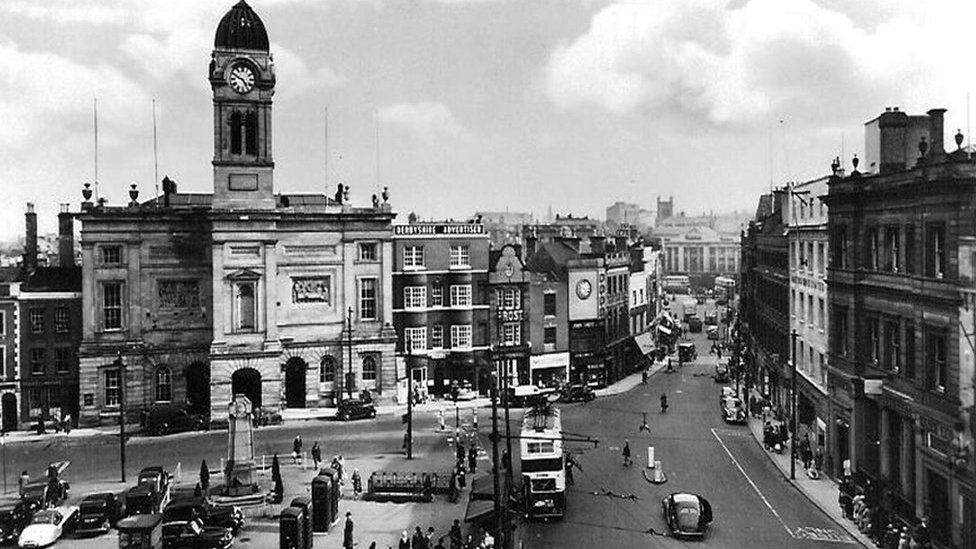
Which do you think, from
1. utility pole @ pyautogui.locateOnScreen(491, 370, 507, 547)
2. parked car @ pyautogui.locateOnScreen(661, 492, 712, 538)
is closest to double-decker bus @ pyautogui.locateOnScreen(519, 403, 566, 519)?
utility pole @ pyautogui.locateOnScreen(491, 370, 507, 547)

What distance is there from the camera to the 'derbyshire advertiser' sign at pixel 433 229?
65688 mm

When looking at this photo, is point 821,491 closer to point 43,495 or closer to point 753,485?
point 753,485

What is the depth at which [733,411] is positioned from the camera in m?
56.3

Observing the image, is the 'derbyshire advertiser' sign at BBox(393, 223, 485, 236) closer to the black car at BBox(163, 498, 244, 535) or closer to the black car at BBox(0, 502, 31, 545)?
the black car at BBox(163, 498, 244, 535)

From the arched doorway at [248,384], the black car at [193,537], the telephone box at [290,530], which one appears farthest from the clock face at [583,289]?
the telephone box at [290,530]

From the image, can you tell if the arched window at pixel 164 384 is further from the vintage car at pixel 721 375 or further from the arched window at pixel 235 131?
the vintage car at pixel 721 375

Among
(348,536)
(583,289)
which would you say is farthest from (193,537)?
(583,289)

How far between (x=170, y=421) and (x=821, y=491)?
120ft

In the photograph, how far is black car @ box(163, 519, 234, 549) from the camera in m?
31.4

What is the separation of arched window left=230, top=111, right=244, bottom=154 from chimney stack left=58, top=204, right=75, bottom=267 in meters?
14.0

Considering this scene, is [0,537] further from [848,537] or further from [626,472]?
[848,537]

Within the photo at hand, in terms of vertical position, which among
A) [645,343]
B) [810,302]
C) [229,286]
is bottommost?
[645,343]

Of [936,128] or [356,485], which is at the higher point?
[936,128]

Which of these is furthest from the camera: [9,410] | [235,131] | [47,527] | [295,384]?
[295,384]
